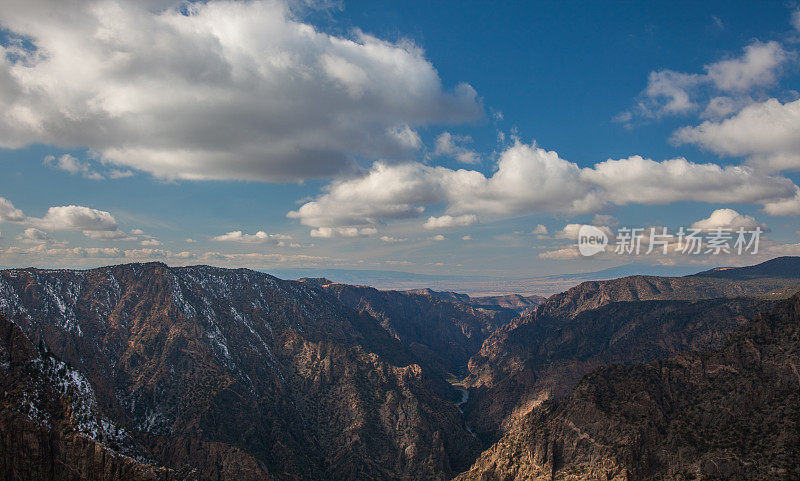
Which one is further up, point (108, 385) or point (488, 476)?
point (108, 385)

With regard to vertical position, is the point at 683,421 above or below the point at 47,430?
below

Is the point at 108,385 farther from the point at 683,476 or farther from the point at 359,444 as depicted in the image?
the point at 683,476

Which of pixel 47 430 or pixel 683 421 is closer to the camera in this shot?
pixel 47 430

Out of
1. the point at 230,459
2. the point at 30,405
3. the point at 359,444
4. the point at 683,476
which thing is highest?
the point at 30,405

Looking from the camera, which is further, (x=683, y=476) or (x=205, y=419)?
(x=205, y=419)

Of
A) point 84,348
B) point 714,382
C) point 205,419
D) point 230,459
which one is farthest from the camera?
point 84,348

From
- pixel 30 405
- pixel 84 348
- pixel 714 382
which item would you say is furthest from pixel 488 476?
pixel 84 348

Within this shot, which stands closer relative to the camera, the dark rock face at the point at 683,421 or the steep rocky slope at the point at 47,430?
the steep rocky slope at the point at 47,430

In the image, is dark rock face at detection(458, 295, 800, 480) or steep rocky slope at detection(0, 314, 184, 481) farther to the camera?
dark rock face at detection(458, 295, 800, 480)
